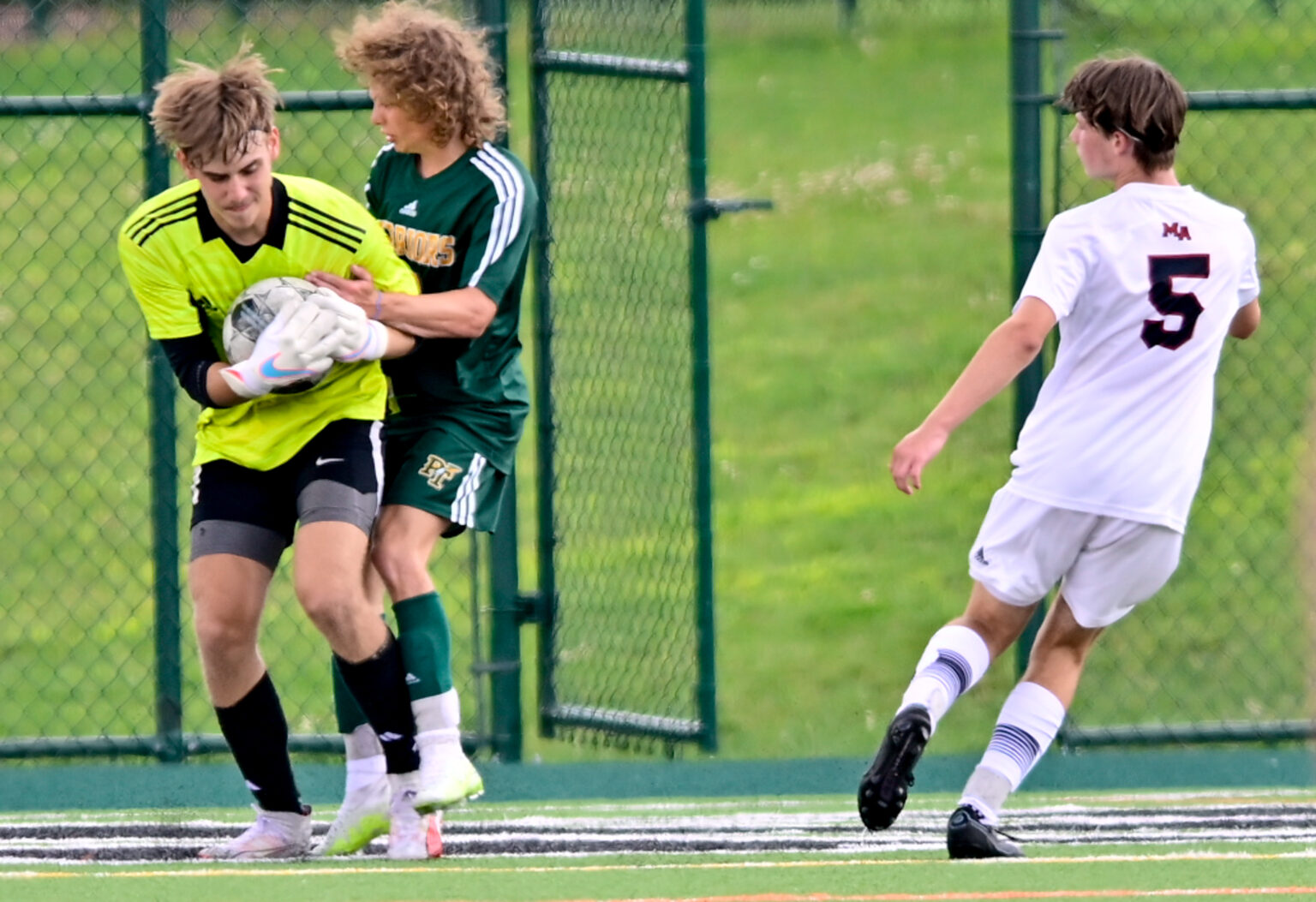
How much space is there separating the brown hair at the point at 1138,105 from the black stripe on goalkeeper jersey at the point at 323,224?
5.49 feet

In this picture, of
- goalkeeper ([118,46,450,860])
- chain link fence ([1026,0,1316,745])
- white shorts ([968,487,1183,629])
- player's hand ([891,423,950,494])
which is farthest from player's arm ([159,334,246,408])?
chain link fence ([1026,0,1316,745])

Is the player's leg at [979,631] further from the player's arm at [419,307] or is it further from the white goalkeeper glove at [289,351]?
the white goalkeeper glove at [289,351]

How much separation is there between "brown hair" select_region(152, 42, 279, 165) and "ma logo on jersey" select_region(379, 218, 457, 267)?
0.53 metres

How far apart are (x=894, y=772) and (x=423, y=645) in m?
1.13

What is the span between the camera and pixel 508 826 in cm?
587

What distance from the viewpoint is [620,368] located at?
7395 millimetres

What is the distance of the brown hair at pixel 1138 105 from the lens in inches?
191

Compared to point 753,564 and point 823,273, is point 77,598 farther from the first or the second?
point 823,273

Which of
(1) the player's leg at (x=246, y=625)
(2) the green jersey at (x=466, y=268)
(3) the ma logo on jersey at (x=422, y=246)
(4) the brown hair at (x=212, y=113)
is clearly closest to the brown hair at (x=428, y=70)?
(2) the green jersey at (x=466, y=268)

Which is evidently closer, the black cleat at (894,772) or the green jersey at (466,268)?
the black cleat at (894,772)

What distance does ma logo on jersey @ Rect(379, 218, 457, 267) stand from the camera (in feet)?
17.2

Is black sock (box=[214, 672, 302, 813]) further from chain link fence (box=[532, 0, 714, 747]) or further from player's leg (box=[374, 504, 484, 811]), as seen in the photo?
chain link fence (box=[532, 0, 714, 747])

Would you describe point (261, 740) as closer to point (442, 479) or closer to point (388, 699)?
point (388, 699)

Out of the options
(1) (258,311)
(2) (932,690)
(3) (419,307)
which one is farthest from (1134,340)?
(1) (258,311)
